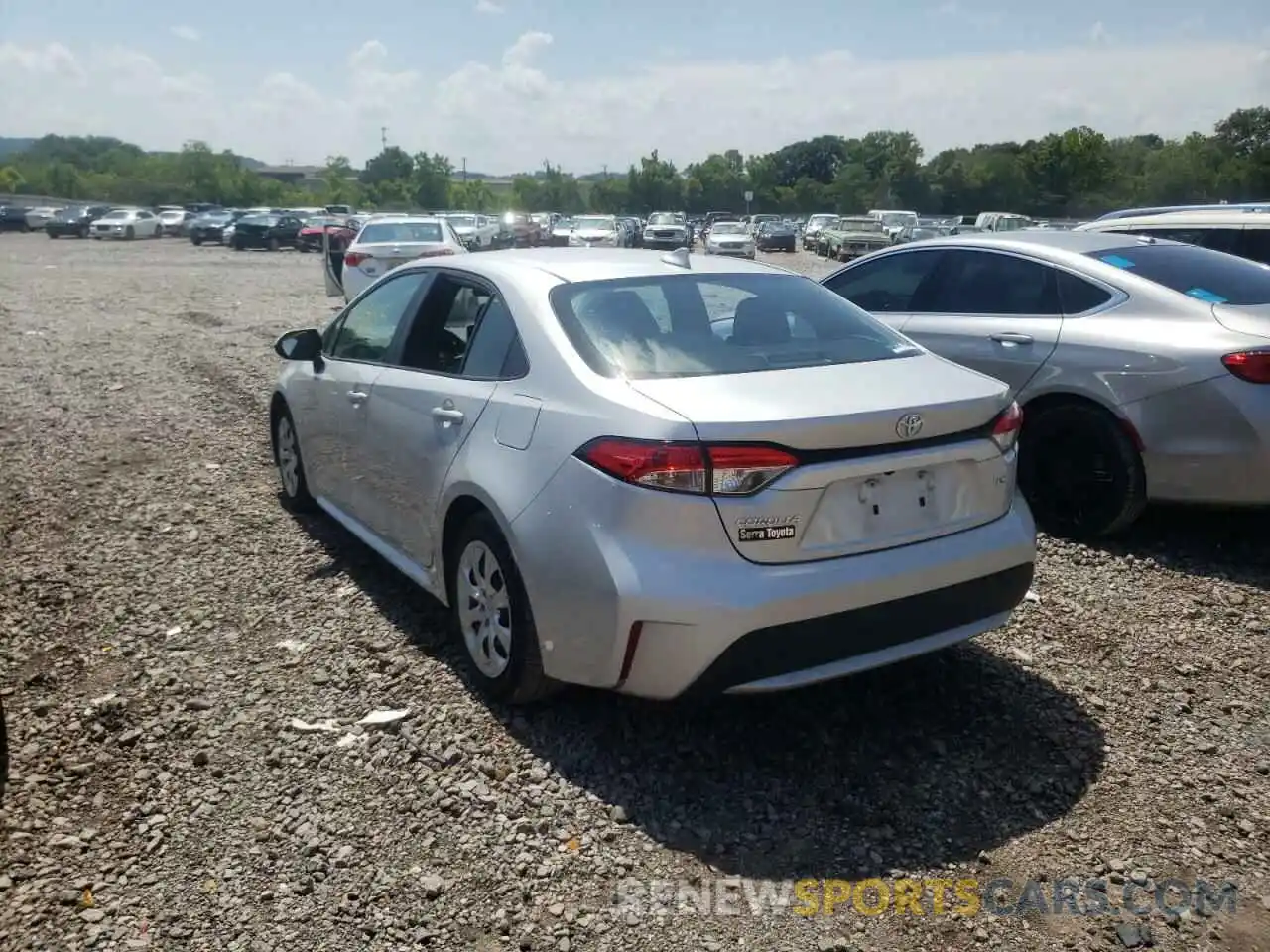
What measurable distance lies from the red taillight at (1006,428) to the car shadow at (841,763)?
960 mm

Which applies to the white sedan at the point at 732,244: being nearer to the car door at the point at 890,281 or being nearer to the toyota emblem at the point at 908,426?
the car door at the point at 890,281

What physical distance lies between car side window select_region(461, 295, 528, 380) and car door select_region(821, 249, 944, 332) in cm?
295

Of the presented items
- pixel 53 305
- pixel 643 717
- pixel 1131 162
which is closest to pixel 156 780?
pixel 643 717

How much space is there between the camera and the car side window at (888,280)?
664 cm

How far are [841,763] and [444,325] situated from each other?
2.37 metres

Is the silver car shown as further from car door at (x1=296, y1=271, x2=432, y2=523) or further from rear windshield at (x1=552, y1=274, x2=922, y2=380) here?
car door at (x1=296, y1=271, x2=432, y2=523)

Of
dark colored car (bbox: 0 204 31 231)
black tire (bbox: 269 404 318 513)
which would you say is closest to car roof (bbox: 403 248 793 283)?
black tire (bbox: 269 404 318 513)

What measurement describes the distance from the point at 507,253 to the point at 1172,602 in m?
3.34

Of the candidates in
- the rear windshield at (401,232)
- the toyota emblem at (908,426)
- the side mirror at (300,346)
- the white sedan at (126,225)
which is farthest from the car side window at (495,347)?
the white sedan at (126,225)

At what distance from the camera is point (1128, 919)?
2.77 meters

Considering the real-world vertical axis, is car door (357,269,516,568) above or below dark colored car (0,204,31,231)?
below

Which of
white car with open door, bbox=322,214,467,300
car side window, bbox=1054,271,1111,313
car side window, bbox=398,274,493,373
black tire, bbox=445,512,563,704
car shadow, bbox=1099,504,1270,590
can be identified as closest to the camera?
black tire, bbox=445,512,563,704

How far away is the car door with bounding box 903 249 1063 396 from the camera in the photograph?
5.77 meters

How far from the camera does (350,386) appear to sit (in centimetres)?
502
